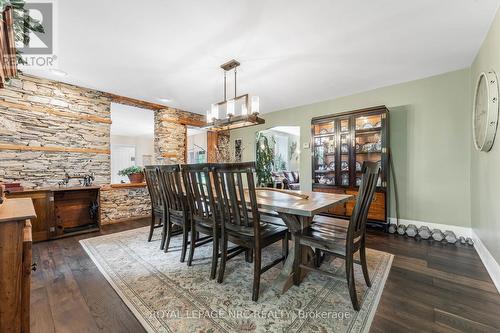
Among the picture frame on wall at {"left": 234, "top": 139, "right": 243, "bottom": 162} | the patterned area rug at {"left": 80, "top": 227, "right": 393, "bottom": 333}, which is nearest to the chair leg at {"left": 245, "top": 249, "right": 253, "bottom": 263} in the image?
the patterned area rug at {"left": 80, "top": 227, "right": 393, "bottom": 333}

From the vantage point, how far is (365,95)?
4.03 m

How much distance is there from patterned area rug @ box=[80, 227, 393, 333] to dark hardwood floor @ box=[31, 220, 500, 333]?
0.31 ft

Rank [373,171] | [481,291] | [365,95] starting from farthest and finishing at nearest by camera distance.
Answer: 1. [365,95]
2. [481,291]
3. [373,171]

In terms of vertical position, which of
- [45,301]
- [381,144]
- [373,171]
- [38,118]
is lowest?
[45,301]

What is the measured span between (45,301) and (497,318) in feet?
11.4

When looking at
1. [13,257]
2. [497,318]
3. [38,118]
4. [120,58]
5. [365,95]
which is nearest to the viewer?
[13,257]

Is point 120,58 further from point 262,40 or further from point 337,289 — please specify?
point 337,289

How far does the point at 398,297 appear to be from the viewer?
1.76 m

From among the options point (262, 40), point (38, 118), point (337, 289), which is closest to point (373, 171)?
point (337, 289)

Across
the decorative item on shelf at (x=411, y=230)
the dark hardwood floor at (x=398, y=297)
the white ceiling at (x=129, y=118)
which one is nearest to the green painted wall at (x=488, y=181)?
the dark hardwood floor at (x=398, y=297)

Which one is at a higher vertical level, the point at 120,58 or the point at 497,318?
the point at 120,58

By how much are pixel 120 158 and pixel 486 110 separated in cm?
993

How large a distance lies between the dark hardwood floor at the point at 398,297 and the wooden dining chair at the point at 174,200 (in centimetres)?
80

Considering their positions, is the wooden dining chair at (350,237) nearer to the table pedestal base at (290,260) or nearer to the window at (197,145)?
the table pedestal base at (290,260)
